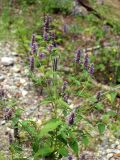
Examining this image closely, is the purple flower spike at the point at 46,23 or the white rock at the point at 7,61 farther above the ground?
the purple flower spike at the point at 46,23

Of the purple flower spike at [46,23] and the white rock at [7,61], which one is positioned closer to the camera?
the purple flower spike at [46,23]

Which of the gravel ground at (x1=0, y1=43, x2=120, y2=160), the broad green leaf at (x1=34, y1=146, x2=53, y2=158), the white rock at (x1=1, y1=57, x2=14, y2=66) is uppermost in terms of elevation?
the broad green leaf at (x1=34, y1=146, x2=53, y2=158)

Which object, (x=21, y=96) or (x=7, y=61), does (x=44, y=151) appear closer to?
(x=21, y=96)

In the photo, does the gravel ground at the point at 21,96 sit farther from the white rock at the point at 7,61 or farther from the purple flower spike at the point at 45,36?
the purple flower spike at the point at 45,36

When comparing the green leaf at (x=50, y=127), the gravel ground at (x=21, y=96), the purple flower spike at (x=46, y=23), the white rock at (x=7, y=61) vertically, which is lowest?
the gravel ground at (x=21, y=96)

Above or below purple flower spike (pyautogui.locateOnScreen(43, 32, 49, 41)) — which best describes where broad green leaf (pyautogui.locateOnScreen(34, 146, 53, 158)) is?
below

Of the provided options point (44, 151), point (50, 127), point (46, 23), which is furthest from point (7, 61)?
point (50, 127)

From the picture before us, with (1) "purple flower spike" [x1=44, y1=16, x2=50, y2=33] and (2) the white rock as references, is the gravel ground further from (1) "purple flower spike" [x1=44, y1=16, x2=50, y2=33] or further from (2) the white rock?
(1) "purple flower spike" [x1=44, y1=16, x2=50, y2=33]

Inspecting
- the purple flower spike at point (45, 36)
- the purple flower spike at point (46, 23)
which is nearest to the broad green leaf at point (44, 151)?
the purple flower spike at point (45, 36)

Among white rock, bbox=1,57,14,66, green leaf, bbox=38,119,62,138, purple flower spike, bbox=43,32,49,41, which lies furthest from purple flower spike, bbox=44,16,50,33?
white rock, bbox=1,57,14,66

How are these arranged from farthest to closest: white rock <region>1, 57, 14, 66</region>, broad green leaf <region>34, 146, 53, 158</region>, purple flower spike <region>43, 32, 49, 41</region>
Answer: white rock <region>1, 57, 14, 66</region>
purple flower spike <region>43, 32, 49, 41</region>
broad green leaf <region>34, 146, 53, 158</region>
